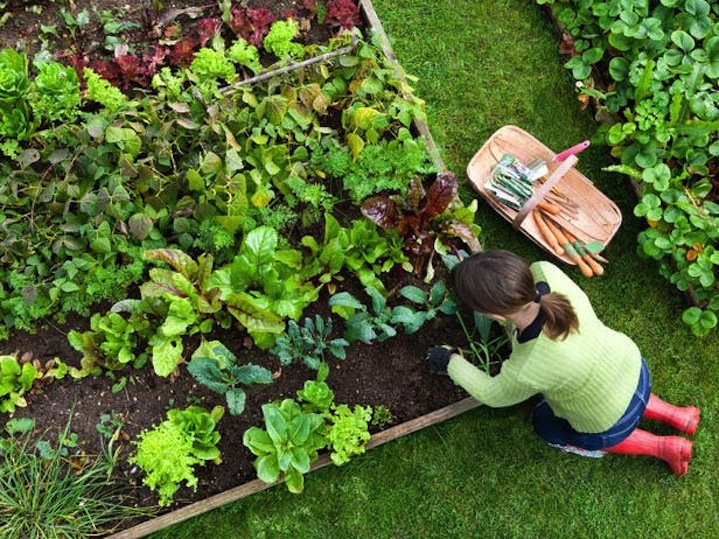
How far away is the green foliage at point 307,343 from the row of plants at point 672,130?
1.71 m

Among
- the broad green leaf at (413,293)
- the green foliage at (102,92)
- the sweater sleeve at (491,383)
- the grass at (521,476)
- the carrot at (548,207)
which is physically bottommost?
the grass at (521,476)

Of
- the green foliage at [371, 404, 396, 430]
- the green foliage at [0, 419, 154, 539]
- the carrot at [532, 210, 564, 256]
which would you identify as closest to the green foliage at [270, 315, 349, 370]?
the green foliage at [371, 404, 396, 430]

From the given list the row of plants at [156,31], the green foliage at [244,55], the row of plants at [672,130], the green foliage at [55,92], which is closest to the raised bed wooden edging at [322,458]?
the green foliage at [244,55]

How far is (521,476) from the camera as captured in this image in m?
3.74

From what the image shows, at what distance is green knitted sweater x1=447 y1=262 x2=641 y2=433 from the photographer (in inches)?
120

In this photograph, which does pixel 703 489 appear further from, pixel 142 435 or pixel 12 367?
pixel 12 367

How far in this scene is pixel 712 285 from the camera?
3859mm

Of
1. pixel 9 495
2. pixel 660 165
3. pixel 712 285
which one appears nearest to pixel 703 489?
pixel 712 285

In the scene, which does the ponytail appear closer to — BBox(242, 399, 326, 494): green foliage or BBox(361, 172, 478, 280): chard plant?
BBox(361, 172, 478, 280): chard plant

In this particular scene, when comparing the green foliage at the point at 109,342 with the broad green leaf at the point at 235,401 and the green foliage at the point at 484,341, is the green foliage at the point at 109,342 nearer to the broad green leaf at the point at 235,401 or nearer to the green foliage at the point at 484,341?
the broad green leaf at the point at 235,401

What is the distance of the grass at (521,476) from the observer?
3.63m

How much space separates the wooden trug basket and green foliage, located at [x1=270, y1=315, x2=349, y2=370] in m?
1.18

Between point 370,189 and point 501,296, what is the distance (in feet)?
3.49

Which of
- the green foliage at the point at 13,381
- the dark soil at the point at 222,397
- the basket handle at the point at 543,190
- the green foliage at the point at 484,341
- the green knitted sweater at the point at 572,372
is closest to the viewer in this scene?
the green knitted sweater at the point at 572,372
